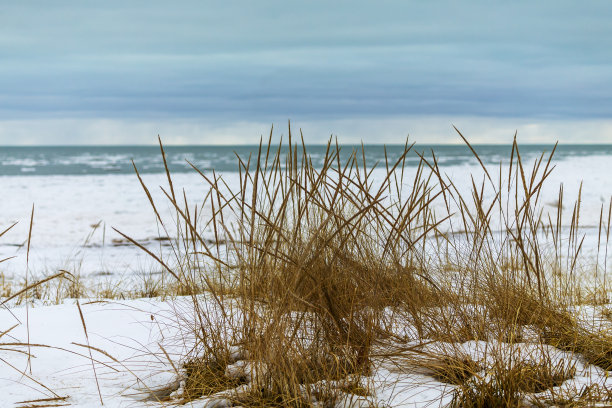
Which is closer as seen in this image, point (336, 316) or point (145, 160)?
point (336, 316)

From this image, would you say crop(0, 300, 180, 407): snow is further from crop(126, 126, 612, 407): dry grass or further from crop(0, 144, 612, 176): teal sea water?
crop(0, 144, 612, 176): teal sea water

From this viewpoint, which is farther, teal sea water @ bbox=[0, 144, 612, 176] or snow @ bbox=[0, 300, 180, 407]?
Answer: teal sea water @ bbox=[0, 144, 612, 176]

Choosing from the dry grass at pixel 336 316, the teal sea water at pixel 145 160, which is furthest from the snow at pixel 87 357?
the teal sea water at pixel 145 160

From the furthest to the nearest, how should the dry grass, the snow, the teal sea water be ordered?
the teal sea water → the snow → the dry grass

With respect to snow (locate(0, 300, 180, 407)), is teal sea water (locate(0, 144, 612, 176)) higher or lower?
higher

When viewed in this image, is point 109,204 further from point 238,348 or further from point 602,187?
point 602,187

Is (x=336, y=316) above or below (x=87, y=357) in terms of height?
above

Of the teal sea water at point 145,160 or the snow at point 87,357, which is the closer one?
the snow at point 87,357

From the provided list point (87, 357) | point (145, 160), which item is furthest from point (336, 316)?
point (145, 160)

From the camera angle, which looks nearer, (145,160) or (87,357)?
(87,357)

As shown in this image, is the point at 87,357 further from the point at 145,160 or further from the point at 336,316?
the point at 145,160

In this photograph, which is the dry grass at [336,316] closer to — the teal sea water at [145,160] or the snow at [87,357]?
the snow at [87,357]

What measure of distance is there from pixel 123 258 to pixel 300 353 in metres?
4.76

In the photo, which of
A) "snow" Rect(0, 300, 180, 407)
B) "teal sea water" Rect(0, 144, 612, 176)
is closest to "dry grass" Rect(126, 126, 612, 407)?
"snow" Rect(0, 300, 180, 407)
